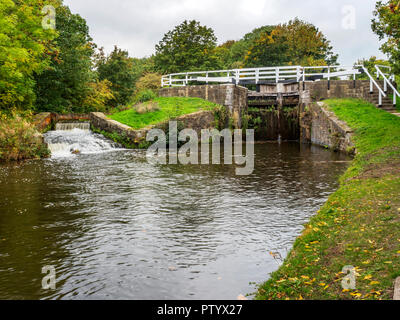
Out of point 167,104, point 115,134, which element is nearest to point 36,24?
point 115,134

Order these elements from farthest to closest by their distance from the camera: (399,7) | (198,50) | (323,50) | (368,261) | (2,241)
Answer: (323,50) → (198,50) → (399,7) → (2,241) → (368,261)

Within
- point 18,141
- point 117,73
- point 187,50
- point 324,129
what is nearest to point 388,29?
point 324,129

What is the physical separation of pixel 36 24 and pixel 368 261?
2134 cm

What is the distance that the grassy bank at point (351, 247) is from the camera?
409 cm

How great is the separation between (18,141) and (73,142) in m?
4.23

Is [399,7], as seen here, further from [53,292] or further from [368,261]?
[53,292]

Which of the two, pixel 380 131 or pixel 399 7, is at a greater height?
pixel 399 7

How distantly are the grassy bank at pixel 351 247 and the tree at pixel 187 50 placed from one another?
3670cm

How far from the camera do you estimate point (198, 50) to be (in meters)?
44.6

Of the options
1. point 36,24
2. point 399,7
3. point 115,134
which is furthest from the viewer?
point 115,134

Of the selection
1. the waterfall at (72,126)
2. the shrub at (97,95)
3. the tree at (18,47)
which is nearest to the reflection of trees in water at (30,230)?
the tree at (18,47)

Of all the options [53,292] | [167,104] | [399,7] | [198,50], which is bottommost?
[53,292]

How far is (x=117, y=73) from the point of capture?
3562 cm

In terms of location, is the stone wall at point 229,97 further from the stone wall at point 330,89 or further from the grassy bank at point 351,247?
the grassy bank at point 351,247
